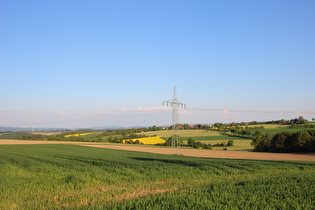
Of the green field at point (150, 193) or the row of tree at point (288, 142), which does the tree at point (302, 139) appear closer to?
the row of tree at point (288, 142)

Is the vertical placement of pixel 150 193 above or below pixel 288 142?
above

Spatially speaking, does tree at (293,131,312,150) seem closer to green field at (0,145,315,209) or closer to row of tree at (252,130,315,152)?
row of tree at (252,130,315,152)

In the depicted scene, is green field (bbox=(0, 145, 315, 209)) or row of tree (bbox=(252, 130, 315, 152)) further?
row of tree (bbox=(252, 130, 315, 152))

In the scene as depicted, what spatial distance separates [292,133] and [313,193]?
59.0 metres

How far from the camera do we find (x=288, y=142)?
2389 inches

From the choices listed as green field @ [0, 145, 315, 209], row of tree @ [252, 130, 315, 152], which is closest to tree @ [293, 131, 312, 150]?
row of tree @ [252, 130, 315, 152]

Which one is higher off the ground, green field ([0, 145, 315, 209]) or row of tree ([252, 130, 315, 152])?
green field ([0, 145, 315, 209])

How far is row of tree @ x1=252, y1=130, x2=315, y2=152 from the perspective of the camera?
5727 centimetres

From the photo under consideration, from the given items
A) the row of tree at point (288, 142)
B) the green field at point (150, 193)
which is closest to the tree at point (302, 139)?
the row of tree at point (288, 142)

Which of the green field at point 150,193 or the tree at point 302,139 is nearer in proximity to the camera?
the green field at point 150,193

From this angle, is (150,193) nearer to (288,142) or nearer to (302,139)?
(302,139)

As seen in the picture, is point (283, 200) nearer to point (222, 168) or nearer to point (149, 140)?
point (222, 168)

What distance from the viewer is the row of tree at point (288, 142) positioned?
5727 centimetres

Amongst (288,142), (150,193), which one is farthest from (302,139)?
(150,193)
